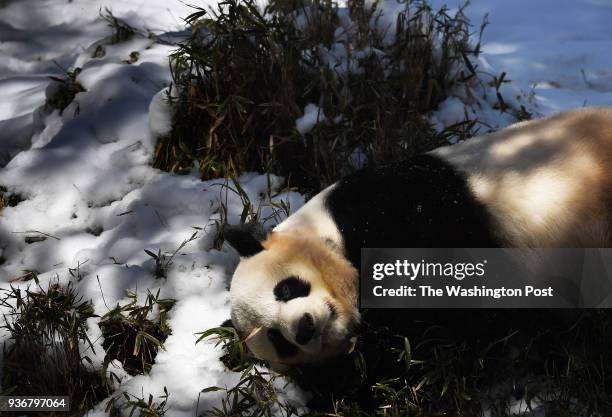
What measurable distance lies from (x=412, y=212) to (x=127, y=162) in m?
1.87

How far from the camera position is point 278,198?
3.48 m

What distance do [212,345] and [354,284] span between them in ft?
2.40

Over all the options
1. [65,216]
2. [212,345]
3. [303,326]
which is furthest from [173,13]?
[303,326]

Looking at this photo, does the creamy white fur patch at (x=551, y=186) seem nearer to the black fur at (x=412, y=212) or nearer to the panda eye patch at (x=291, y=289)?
the black fur at (x=412, y=212)

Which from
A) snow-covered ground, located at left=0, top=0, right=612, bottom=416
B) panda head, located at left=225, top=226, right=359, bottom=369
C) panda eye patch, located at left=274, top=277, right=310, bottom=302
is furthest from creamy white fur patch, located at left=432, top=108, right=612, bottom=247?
snow-covered ground, located at left=0, top=0, right=612, bottom=416

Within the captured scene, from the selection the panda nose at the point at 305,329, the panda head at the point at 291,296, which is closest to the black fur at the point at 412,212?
the panda head at the point at 291,296

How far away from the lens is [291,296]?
2.42 m

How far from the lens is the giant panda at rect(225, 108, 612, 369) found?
2.47 metres

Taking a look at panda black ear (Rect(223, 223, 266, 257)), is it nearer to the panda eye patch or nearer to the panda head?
the panda head

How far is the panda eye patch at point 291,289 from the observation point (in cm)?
243

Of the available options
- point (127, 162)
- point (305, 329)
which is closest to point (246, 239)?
point (305, 329)

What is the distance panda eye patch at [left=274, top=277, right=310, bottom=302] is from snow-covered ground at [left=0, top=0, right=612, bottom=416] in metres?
0.47

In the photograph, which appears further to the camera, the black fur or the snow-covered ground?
the snow-covered ground

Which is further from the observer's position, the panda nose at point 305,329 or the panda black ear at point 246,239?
the panda black ear at point 246,239
